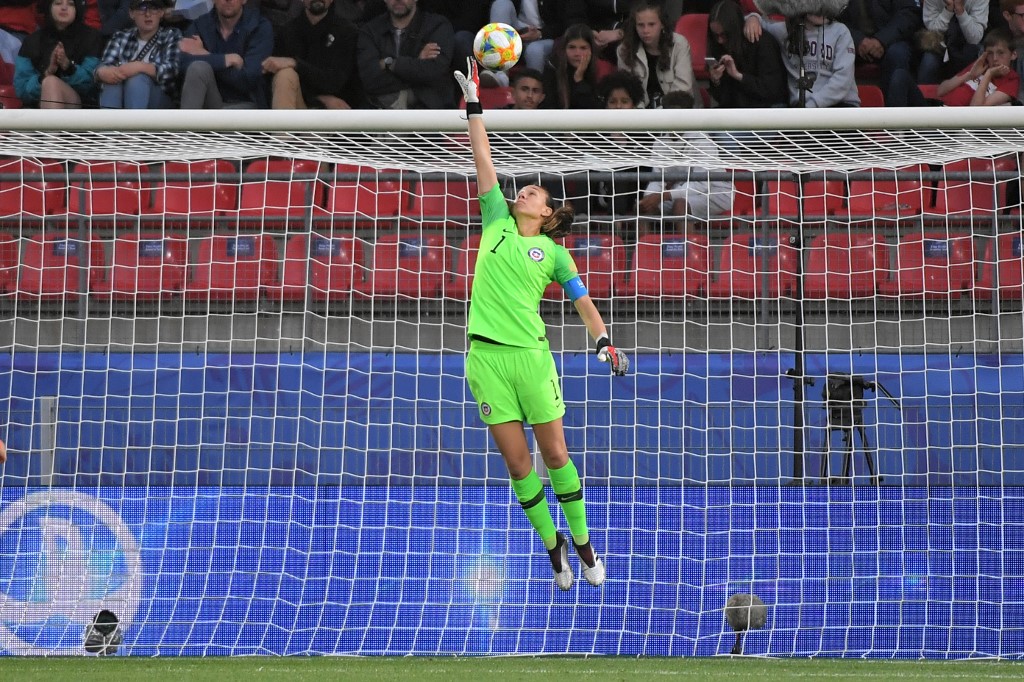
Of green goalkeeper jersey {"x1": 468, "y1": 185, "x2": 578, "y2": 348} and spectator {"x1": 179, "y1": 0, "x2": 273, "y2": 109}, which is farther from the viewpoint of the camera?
spectator {"x1": 179, "y1": 0, "x2": 273, "y2": 109}

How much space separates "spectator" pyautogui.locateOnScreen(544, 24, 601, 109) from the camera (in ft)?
32.4

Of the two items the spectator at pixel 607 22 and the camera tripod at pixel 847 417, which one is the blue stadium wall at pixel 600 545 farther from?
the spectator at pixel 607 22

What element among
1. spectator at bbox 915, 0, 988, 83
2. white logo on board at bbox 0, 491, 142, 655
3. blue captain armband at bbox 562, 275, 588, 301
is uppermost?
spectator at bbox 915, 0, 988, 83

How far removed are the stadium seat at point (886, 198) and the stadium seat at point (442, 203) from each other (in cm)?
257

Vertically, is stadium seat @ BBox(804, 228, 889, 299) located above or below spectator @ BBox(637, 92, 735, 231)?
below

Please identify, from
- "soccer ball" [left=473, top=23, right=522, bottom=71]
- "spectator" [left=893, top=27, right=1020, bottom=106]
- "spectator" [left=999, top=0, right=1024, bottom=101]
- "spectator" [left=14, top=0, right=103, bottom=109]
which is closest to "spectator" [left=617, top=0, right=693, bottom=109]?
"spectator" [left=893, top=27, right=1020, bottom=106]

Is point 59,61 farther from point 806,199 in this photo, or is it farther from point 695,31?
point 806,199

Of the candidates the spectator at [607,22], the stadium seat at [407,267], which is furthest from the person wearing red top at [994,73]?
the stadium seat at [407,267]

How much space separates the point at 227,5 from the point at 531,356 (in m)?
5.94

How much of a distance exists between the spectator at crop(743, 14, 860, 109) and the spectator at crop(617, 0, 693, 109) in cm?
64

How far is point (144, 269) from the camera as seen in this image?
893 cm

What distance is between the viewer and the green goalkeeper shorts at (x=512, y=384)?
19.6ft

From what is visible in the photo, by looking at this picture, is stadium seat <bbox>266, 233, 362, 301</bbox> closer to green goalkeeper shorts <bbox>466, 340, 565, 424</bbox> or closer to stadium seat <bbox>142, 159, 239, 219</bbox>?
stadium seat <bbox>142, 159, 239, 219</bbox>

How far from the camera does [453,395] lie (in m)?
8.71
